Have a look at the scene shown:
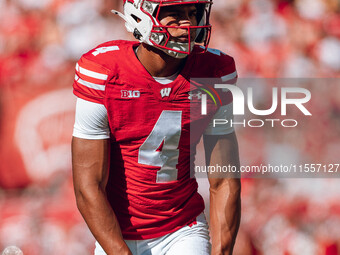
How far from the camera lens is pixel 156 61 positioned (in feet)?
8.50

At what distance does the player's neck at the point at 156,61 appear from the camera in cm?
259

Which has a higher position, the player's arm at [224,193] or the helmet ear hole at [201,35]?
the helmet ear hole at [201,35]

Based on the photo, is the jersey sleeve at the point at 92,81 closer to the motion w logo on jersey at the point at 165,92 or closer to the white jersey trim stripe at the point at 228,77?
the motion w logo on jersey at the point at 165,92

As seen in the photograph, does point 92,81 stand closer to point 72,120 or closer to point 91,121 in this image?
point 91,121

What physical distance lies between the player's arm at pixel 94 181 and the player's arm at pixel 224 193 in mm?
459

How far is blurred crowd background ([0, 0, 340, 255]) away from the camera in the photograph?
450 cm

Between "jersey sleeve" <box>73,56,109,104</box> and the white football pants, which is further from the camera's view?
the white football pants

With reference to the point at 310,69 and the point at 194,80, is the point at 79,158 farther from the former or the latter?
the point at 310,69

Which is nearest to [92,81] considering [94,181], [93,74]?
[93,74]

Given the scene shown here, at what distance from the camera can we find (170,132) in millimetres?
2615

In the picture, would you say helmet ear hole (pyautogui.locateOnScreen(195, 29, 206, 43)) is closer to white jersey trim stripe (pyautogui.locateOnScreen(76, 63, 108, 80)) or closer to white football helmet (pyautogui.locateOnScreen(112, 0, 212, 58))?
white football helmet (pyautogui.locateOnScreen(112, 0, 212, 58))

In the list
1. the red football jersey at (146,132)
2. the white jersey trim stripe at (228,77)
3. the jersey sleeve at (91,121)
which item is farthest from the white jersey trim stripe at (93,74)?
the white jersey trim stripe at (228,77)

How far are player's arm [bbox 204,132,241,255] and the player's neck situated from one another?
39 centimetres

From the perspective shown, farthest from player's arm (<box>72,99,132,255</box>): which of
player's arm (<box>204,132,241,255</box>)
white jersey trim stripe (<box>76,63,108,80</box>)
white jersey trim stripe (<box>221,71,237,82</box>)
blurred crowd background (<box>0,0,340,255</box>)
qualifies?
blurred crowd background (<box>0,0,340,255</box>)
